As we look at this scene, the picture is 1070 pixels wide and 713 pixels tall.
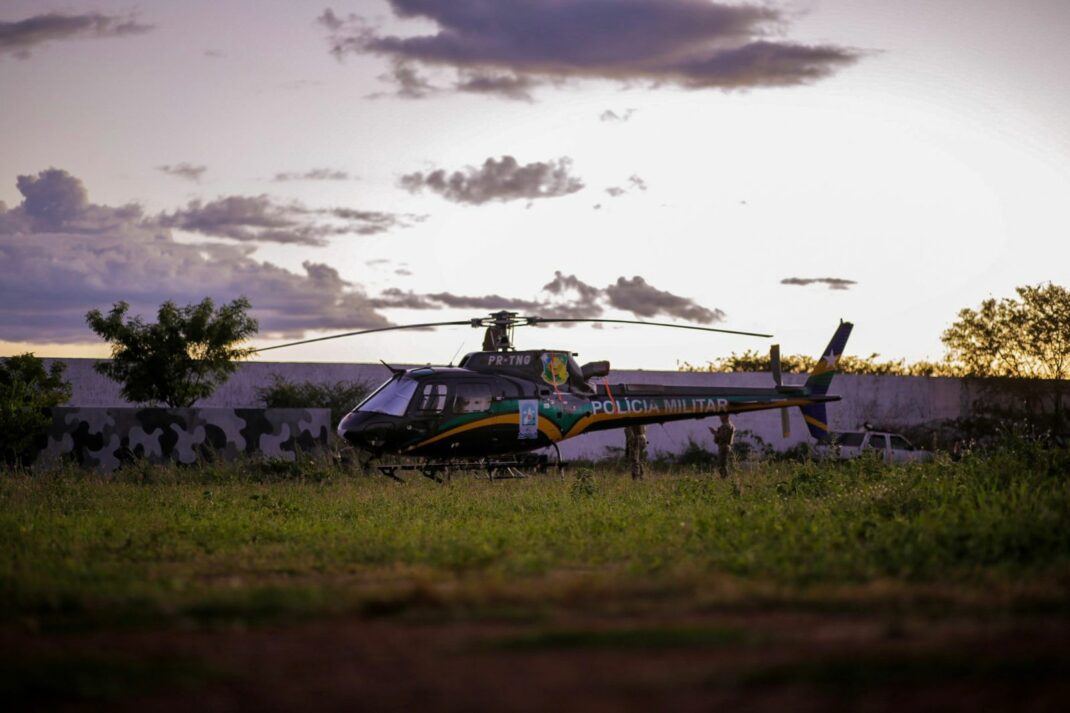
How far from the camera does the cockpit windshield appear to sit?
67.6 ft

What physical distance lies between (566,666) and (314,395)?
112 ft

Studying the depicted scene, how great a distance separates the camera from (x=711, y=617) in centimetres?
764

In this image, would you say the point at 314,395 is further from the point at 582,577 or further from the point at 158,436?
the point at 582,577

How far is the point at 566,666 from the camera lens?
625cm

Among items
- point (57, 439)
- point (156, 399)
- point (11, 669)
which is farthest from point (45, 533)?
point (156, 399)

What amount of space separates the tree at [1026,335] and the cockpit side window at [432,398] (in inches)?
1509

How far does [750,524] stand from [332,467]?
15.3 metres

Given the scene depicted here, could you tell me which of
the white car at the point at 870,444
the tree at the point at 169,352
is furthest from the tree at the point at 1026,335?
the tree at the point at 169,352

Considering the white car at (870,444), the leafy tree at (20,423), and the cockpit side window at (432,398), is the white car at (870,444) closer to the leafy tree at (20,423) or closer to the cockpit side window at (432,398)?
the cockpit side window at (432,398)

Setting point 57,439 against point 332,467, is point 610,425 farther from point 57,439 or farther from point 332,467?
point 57,439

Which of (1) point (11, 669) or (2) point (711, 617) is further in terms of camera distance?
(2) point (711, 617)

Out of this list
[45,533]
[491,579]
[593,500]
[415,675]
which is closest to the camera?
[415,675]

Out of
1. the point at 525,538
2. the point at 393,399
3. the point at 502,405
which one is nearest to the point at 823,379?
the point at 502,405

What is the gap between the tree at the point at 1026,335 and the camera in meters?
52.1
